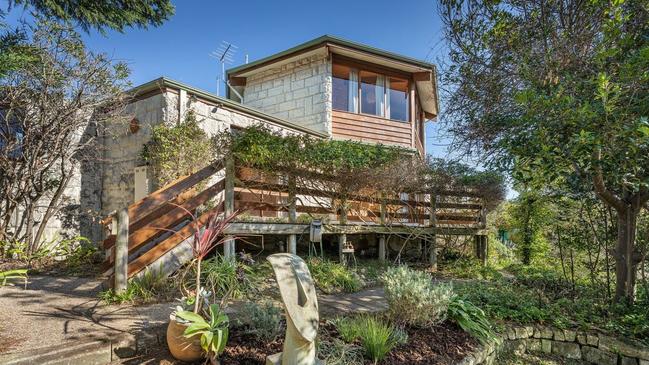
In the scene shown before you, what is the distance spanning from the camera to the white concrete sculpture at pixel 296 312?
2.32 meters

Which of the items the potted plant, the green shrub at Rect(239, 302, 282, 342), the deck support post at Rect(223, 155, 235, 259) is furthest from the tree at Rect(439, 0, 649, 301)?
the potted plant

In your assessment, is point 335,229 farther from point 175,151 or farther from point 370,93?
point 370,93

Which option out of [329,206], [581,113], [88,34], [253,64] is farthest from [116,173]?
[581,113]

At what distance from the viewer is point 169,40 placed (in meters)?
7.68

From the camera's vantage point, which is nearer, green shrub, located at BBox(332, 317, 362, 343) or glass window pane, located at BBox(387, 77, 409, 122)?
green shrub, located at BBox(332, 317, 362, 343)

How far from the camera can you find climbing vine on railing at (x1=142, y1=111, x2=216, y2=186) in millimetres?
6305

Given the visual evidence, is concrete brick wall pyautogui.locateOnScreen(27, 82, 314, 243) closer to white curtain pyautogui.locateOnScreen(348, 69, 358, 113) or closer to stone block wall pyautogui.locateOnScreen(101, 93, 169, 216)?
stone block wall pyautogui.locateOnScreen(101, 93, 169, 216)

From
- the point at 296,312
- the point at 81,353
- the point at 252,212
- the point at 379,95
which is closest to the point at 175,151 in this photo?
the point at 252,212

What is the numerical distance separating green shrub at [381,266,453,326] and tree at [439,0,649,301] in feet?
5.99

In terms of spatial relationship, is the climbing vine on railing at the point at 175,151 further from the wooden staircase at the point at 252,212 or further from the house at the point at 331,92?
the house at the point at 331,92

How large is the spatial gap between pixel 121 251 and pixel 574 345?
529 centimetres

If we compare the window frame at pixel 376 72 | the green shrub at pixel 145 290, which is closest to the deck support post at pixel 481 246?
the window frame at pixel 376 72

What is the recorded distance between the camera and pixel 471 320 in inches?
147

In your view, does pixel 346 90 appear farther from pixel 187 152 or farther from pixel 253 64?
pixel 187 152
